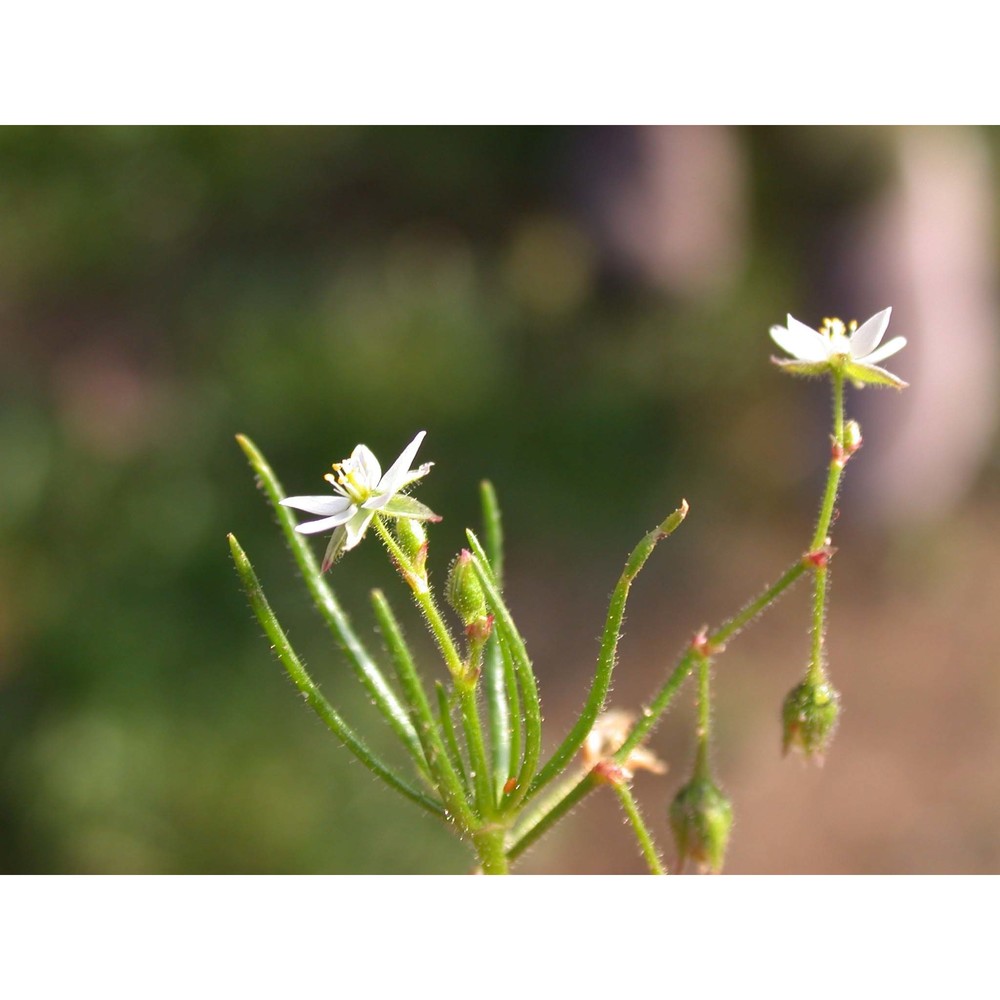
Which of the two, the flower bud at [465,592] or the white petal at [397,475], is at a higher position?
the white petal at [397,475]

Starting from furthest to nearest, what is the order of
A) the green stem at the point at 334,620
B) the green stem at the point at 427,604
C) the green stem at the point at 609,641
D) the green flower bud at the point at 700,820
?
1. the green flower bud at the point at 700,820
2. the green stem at the point at 334,620
3. the green stem at the point at 427,604
4. the green stem at the point at 609,641

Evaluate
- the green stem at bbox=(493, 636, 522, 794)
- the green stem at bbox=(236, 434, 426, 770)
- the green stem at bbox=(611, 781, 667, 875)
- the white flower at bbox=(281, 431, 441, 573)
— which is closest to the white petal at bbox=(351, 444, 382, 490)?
the white flower at bbox=(281, 431, 441, 573)

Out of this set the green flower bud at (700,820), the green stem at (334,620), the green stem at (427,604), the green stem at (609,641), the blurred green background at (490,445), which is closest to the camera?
the green stem at (609,641)

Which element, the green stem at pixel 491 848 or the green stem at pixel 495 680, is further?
the green stem at pixel 495 680

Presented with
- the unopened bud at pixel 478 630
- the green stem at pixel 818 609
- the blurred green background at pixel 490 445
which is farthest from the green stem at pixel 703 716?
the blurred green background at pixel 490 445

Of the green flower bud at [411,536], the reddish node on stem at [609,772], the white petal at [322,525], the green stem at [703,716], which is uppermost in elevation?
the green flower bud at [411,536]

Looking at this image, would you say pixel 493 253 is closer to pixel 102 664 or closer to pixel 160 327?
pixel 160 327

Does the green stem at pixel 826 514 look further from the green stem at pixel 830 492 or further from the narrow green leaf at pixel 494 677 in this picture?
the narrow green leaf at pixel 494 677

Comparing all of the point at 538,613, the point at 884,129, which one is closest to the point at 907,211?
the point at 884,129

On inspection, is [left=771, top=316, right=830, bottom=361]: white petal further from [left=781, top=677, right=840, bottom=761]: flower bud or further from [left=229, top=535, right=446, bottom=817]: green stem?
[left=229, top=535, right=446, bottom=817]: green stem
